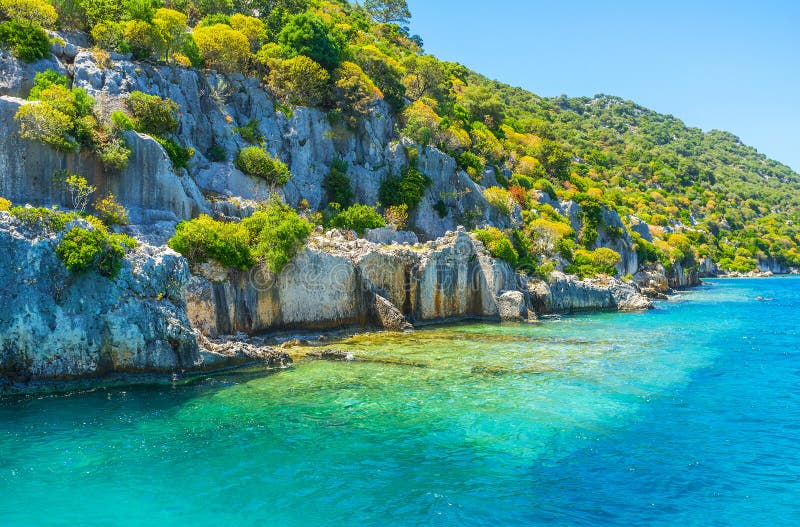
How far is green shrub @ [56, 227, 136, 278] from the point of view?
858 inches

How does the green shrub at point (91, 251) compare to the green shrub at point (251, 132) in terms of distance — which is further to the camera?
the green shrub at point (251, 132)

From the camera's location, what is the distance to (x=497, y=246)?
4603cm

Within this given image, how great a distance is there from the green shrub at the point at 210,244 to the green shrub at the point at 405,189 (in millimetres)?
22454

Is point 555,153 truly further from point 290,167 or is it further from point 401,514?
point 401,514

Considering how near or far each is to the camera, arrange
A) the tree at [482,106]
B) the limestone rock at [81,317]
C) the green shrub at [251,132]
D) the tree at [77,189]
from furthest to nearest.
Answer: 1. the tree at [482,106]
2. the green shrub at [251,132]
3. the tree at [77,189]
4. the limestone rock at [81,317]

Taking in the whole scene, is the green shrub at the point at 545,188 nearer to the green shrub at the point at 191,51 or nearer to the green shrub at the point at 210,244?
the green shrub at the point at 191,51

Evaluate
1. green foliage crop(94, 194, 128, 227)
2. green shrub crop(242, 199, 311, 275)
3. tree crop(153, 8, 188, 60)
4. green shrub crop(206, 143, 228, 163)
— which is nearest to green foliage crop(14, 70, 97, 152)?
green foliage crop(94, 194, 128, 227)

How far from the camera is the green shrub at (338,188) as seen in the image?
158ft

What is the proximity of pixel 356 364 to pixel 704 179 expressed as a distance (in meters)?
156

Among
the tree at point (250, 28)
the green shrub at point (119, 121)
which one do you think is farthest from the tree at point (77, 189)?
the tree at point (250, 28)

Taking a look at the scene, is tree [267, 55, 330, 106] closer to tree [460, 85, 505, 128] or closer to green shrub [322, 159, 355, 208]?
green shrub [322, 159, 355, 208]

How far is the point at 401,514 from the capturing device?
41.5ft

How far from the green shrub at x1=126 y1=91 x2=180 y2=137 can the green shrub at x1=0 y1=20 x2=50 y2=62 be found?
19.9ft

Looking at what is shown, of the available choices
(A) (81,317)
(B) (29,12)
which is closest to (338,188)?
(B) (29,12)
